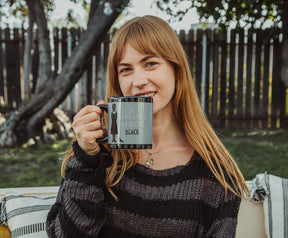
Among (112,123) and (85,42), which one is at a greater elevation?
(85,42)

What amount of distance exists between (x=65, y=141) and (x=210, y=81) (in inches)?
123

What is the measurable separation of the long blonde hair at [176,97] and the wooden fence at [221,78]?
193 inches

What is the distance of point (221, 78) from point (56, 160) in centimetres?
380

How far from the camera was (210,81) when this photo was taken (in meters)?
6.54

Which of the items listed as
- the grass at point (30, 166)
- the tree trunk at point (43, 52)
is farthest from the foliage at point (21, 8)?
the grass at point (30, 166)

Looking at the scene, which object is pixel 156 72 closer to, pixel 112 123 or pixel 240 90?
pixel 112 123

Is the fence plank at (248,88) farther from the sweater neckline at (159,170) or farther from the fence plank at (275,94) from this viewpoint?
the sweater neckline at (159,170)

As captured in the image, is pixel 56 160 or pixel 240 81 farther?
pixel 240 81

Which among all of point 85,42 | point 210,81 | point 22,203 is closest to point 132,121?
point 22,203

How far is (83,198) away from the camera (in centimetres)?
134

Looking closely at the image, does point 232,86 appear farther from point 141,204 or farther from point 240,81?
point 141,204

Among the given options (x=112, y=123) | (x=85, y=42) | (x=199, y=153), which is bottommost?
(x=199, y=153)

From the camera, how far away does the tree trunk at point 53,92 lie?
405cm

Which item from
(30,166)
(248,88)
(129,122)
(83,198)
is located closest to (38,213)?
(83,198)
